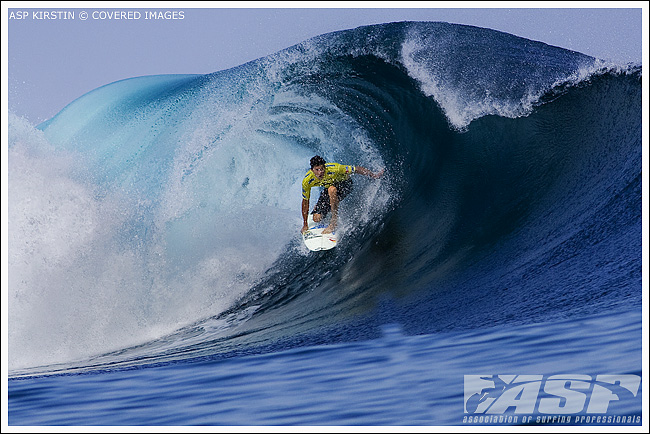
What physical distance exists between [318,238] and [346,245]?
67 centimetres

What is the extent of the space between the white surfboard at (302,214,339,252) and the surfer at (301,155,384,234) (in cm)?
5

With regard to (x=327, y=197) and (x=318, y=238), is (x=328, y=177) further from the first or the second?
(x=318, y=238)

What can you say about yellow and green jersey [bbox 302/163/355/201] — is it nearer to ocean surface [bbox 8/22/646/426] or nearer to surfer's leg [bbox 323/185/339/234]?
surfer's leg [bbox 323/185/339/234]

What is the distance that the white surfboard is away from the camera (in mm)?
7691

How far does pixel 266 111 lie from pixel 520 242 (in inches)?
156

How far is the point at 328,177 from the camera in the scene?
7.64 m

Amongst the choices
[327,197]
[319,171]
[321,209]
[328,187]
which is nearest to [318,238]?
[321,209]

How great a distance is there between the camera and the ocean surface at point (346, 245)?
4.95 m

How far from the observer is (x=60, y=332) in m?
7.32

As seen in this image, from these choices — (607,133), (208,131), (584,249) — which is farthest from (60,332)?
(607,133)

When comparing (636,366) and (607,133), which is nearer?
(636,366)

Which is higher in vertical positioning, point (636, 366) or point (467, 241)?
point (467, 241)

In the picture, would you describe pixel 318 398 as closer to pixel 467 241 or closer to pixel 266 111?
pixel 467 241

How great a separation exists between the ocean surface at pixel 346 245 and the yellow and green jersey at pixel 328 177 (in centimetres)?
82
